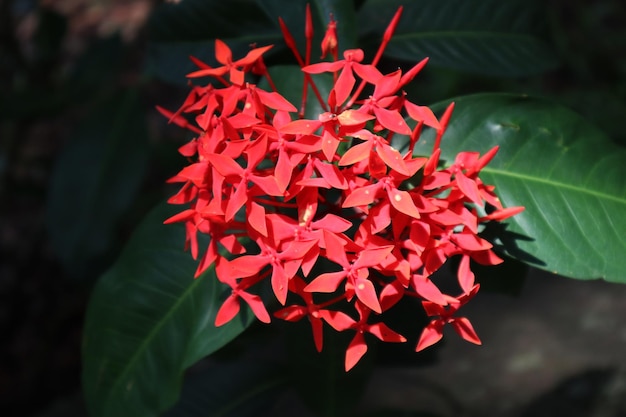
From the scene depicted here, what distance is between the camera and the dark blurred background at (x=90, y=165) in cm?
198

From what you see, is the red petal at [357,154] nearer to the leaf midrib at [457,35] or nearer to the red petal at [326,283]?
the red petal at [326,283]

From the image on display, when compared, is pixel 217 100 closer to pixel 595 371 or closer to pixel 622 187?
pixel 622 187

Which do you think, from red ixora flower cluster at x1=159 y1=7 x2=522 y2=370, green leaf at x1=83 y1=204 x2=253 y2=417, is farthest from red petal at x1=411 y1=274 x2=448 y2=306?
green leaf at x1=83 y1=204 x2=253 y2=417

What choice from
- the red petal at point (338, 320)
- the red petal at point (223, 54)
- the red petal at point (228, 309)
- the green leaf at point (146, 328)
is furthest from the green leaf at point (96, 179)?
the red petal at point (338, 320)

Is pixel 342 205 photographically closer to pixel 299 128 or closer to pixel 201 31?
pixel 299 128

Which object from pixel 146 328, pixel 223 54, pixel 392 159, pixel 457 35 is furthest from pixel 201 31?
pixel 392 159

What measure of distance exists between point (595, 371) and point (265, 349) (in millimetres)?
997

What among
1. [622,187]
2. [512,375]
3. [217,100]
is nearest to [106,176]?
[217,100]

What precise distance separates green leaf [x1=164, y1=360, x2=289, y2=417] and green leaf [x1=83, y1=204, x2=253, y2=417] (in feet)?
1.34

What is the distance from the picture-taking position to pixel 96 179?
2000 millimetres

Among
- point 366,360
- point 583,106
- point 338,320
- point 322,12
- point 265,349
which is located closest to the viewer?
point 338,320

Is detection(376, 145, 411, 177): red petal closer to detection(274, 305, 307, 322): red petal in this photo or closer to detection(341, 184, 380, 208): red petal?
detection(341, 184, 380, 208): red petal

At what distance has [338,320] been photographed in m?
0.85

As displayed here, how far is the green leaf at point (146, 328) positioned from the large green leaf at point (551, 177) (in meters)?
0.42
